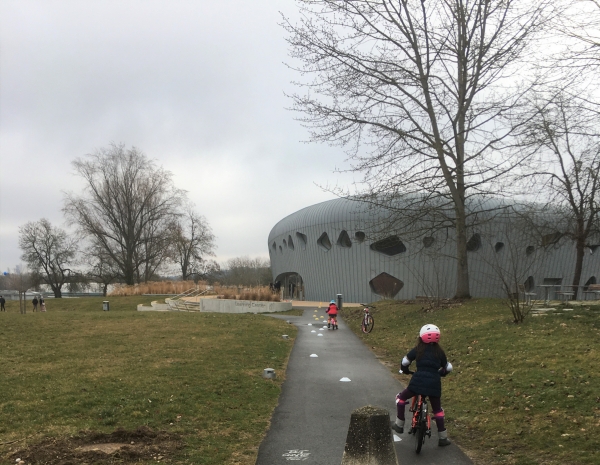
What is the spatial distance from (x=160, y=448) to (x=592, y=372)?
6.19 meters

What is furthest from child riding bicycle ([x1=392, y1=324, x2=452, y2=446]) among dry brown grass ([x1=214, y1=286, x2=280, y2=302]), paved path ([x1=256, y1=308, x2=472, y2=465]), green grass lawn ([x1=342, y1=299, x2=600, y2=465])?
dry brown grass ([x1=214, y1=286, x2=280, y2=302])

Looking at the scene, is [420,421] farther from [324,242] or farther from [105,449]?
[324,242]

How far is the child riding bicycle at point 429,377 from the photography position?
5.64 m

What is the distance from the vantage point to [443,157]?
18.6m

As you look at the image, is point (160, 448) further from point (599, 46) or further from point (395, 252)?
point (395, 252)

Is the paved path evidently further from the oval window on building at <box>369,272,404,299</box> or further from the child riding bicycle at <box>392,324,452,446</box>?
the oval window on building at <box>369,272,404,299</box>

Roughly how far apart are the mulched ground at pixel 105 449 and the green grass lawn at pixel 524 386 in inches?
129

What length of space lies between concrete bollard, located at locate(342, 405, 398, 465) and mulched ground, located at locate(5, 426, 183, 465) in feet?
6.56

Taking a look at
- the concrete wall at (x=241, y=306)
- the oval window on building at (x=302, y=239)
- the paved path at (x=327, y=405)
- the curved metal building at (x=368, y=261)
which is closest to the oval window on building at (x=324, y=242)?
the curved metal building at (x=368, y=261)

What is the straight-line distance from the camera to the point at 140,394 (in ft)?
24.1

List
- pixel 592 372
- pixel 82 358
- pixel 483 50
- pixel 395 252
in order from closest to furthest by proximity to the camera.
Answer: pixel 592 372 → pixel 82 358 → pixel 483 50 → pixel 395 252

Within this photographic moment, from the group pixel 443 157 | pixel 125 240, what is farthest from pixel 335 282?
pixel 443 157

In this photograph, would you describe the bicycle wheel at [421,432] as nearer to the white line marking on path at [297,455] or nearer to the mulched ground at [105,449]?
the white line marking on path at [297,455]

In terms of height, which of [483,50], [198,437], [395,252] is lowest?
[198,437]
